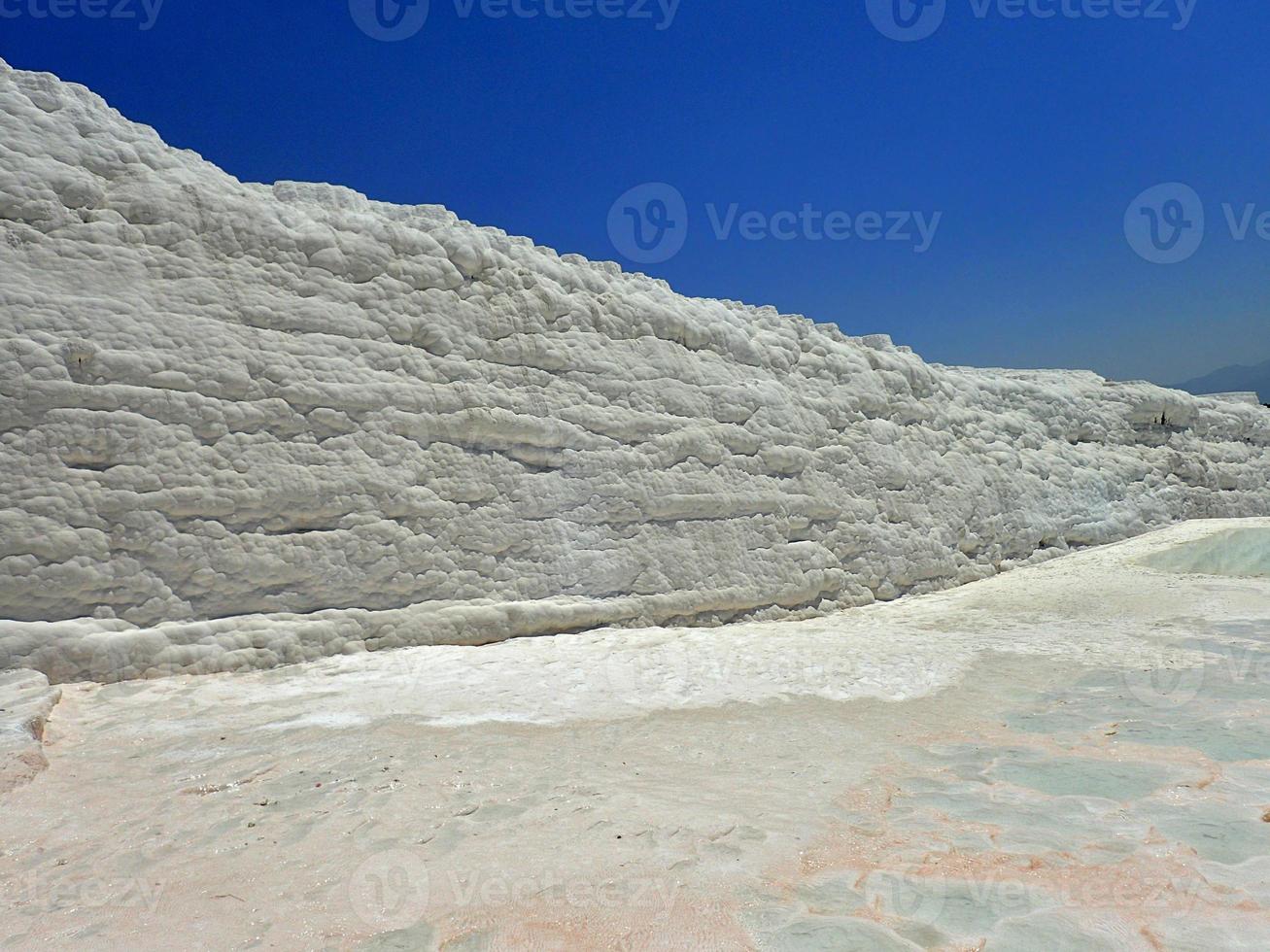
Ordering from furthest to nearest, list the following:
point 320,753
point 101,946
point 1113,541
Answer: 1. point 1113,541
2. point 320,753
3. point 101,946

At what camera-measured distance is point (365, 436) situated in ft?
13.9

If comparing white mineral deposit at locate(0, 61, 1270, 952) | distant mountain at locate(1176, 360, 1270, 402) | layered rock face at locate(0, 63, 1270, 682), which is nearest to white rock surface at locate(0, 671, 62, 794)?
white mineral deposit at locate(0, 61, 1270, 952)

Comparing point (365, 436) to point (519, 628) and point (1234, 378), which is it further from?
point (1234, 378)

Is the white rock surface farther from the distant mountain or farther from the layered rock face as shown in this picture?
the distant mountain

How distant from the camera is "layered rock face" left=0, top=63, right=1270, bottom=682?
3559 mm

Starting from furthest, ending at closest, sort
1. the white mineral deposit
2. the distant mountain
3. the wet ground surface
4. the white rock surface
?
the distant mountain → the white rock surface → the white mineral deposit → the wet ground surface

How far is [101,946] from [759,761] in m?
1.85

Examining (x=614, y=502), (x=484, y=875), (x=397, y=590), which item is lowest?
(x=484, y=875)

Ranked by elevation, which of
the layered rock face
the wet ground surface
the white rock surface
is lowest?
the wet ground surface

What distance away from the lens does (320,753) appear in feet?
8.86

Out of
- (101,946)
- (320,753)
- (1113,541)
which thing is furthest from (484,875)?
(1113,541)

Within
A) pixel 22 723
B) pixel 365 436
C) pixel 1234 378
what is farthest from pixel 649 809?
pixel 1234 378

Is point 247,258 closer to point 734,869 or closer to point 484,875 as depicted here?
point 484,875

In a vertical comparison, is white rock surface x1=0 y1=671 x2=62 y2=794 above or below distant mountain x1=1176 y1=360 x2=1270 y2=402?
below
